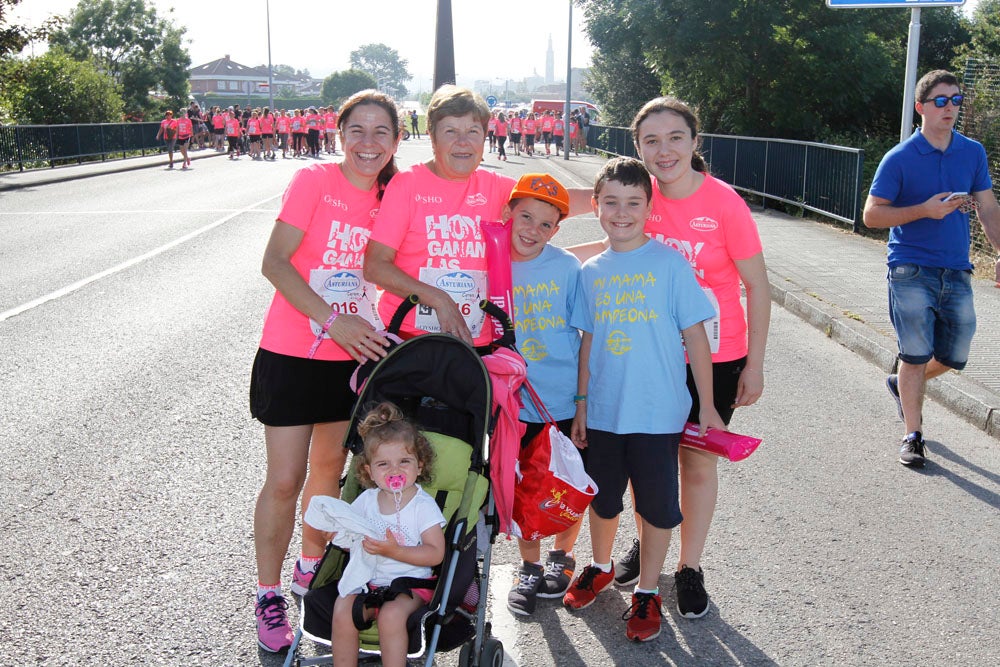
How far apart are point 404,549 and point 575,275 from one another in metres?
1.29

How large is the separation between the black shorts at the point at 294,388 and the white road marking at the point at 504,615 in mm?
999

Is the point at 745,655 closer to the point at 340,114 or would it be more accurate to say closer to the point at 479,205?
the point at 479,205

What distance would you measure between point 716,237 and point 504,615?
65.6 inches

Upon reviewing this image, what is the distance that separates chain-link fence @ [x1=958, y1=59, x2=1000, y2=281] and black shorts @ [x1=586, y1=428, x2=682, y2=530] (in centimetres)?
1081

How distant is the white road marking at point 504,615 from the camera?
3.54 m

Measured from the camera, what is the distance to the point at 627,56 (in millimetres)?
41625

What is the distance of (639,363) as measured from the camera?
3.64 m

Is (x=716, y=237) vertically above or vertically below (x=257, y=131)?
below

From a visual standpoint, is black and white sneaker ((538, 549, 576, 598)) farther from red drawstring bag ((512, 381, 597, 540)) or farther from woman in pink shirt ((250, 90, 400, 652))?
woman in pink shirt ((250, 90, 400, 652))

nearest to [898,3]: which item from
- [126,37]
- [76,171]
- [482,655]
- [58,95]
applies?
[482,655]

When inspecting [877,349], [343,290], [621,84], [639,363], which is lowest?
[877,349]

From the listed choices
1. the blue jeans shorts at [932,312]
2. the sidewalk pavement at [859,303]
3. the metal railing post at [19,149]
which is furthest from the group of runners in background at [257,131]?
the blue jeans shorts at [932,312]

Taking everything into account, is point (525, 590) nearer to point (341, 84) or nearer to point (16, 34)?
point (16, 34)

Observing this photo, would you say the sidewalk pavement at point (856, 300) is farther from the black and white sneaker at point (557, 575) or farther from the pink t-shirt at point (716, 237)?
the black and white sneaker at point (557, 575)
